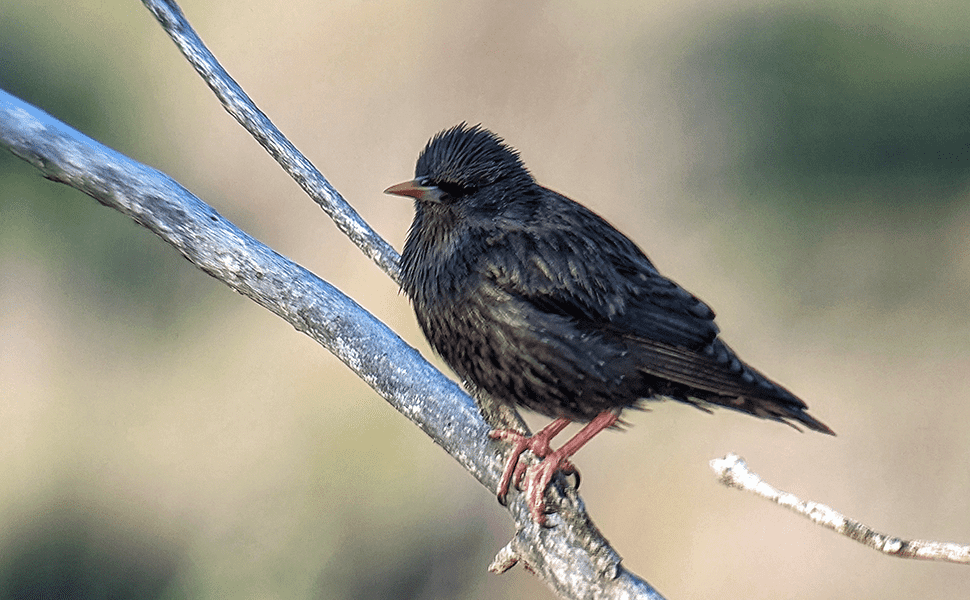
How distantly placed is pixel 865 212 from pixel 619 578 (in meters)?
2.91

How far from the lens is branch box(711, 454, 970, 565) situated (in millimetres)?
1676

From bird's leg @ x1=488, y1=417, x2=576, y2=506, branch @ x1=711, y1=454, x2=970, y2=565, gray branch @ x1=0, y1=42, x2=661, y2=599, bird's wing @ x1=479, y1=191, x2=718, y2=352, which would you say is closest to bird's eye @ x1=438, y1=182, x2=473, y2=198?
Answer: bird's wing @ x1=479, y1=191, x2=718, y2=352

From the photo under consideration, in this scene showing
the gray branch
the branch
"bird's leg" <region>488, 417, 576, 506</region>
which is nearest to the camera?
the branch

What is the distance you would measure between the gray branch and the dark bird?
0.12 meters

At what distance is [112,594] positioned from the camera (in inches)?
173

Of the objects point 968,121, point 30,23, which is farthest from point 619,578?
point 30,23

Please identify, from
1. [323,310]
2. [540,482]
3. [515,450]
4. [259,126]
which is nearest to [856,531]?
[540,482]

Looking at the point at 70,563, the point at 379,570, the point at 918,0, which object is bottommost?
the point at 70,563

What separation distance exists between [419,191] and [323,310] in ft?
1.37

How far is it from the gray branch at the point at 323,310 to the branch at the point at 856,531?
15.9 inches

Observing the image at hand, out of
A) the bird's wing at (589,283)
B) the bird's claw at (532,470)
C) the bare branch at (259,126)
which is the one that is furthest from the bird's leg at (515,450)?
the bare branch at (259,126)

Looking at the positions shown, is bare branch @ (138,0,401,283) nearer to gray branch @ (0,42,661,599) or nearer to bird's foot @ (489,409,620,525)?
gray branch @ (0,42,661,599)

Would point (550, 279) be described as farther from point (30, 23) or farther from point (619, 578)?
point (30, 23)

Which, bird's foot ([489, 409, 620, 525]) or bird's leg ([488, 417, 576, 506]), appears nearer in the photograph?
bird's foot ([489, 409, 620, 525])
